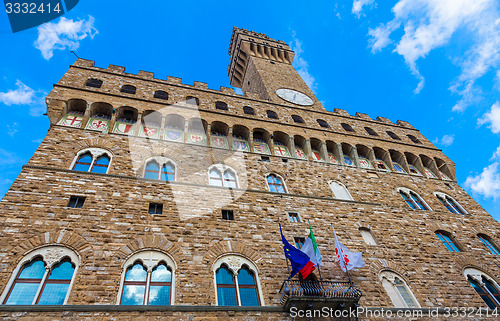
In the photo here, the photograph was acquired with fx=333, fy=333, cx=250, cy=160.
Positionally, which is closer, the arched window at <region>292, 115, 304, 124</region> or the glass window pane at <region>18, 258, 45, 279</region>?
the glass window pane at <region>18, 258, 45, 279</region>

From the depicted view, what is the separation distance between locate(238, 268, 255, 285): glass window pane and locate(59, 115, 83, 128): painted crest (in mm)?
8382

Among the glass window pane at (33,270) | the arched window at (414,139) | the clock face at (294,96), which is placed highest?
the clock face at (294,96)

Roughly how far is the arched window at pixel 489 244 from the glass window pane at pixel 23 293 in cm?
1556

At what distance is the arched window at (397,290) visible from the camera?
9.92 m

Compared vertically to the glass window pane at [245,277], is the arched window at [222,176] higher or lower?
higher

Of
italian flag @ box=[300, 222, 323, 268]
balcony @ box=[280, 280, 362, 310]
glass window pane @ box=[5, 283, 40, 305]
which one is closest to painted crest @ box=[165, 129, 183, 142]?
italian flag @ box=[300, 222, 323, 268]

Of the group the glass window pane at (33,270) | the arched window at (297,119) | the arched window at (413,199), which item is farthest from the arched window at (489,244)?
the glass window pane at (33,270)

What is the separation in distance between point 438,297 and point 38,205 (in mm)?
12071

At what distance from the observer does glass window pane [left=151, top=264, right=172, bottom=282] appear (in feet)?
27.5

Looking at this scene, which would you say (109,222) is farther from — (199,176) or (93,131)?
(93,131)

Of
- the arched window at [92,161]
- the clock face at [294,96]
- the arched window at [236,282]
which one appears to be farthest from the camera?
the clock face at [294,96]

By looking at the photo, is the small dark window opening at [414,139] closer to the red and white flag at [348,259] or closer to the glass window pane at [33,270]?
the red and white flag at [348,259]

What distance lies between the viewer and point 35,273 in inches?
306

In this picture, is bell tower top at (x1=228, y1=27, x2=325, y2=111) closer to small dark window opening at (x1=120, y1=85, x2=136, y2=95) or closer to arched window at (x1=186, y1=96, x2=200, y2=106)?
arched window at (x1=186, y1=96, x2=200, y2=106)
